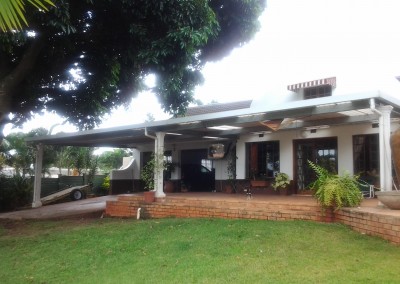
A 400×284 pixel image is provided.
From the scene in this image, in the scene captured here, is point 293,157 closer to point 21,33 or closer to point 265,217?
point 265,217

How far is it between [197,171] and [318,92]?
632 cm

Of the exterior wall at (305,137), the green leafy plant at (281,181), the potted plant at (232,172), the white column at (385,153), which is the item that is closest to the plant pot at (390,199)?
the white column at (385,153)

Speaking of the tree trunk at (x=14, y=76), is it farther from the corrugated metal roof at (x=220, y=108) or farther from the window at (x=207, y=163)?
the window at (x=207, y=163)

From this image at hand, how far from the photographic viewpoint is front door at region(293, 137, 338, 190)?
12.2 metres

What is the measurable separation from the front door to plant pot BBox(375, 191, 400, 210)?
4974 millimetres

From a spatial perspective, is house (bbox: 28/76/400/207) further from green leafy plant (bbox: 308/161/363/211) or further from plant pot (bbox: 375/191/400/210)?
green leafy plant (bbox: 308/161/363/211)

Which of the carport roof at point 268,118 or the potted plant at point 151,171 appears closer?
the carport roof at point 268,118

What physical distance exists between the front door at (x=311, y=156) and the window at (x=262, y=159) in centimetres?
81

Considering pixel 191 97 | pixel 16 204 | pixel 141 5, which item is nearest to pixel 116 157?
pixel 16 204

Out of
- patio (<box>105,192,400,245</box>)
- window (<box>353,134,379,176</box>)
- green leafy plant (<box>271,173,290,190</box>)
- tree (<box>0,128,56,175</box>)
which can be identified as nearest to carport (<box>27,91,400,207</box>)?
patio (<box>105,192,400,245</box>)

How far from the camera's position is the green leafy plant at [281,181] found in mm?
12555

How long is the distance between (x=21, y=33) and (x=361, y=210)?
7.28 meters

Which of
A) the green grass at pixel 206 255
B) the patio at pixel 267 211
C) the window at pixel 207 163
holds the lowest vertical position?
the green grass at pixel 206 255

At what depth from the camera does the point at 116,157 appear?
30672 mm
